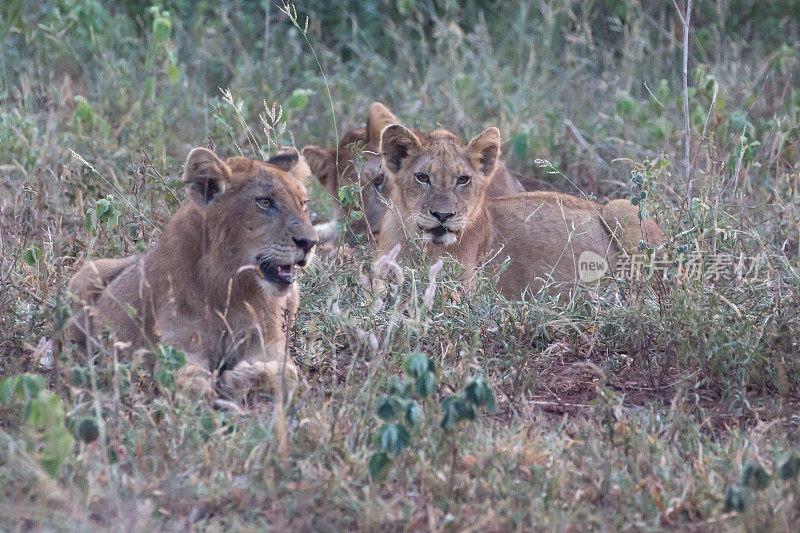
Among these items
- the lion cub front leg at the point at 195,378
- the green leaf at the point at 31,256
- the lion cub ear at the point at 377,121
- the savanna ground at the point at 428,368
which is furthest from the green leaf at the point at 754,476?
the lion cub ear at the point at 377,121

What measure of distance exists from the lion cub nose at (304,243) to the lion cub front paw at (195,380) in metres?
0.62

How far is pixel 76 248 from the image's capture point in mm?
5875

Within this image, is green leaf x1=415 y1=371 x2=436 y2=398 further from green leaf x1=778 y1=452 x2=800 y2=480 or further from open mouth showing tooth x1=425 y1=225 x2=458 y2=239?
open mouth showing tooth x1=425 y1=225 x2=458 y2=239

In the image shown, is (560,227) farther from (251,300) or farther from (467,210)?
(251,300)

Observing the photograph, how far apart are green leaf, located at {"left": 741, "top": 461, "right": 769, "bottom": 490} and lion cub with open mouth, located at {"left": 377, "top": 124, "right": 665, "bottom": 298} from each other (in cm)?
233

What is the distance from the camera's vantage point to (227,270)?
433 centimetres

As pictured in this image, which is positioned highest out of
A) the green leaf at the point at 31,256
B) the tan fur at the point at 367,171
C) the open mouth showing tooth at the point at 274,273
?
the open mouth showing tooth at the point at 274,273

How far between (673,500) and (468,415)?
2.21 feet

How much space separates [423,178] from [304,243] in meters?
1.89

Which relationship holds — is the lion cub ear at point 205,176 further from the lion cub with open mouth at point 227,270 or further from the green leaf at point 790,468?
the green leaf at point 790,468

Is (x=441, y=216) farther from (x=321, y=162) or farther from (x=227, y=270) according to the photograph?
(x=321, y=162)

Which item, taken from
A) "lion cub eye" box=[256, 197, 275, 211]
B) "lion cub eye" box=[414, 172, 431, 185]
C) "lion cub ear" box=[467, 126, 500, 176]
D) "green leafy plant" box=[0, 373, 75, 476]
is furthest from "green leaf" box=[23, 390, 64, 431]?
"lion cub ear" box=[467, 126, 500, 176]

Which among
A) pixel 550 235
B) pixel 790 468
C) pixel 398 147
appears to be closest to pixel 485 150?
pixel 398 147

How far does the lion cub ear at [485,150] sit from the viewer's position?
6.14 metres
